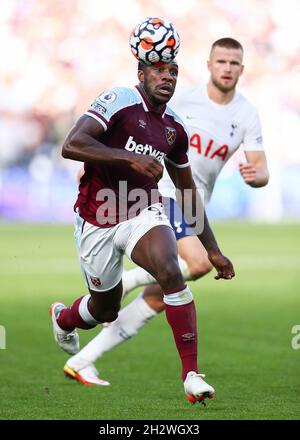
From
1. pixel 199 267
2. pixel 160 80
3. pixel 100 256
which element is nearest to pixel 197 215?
pixel 100 256

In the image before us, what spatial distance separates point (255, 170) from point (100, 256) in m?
1.98

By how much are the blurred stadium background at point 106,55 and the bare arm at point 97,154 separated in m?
29.7

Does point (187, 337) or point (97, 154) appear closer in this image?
point (97, 154)

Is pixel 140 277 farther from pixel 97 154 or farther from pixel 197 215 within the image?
pixel 97 154

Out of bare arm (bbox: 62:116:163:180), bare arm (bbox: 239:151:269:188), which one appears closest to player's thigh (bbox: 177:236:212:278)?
bare arm (bbox: 239:151:269:188)

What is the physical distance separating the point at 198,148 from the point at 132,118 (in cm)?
279

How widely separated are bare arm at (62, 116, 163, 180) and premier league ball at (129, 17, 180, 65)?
653 millimetres

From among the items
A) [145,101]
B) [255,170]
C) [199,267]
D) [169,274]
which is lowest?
[199,267]

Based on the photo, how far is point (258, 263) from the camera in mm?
20047

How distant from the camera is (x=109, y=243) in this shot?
23.2ft

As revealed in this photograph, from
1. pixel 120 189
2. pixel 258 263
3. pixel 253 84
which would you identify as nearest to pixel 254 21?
pixel 253 84

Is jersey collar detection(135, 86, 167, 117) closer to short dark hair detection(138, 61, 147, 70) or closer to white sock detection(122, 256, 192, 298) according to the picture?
short dark hair detection(138, 61, 147, 70)

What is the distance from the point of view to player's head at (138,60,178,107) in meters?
6.78
